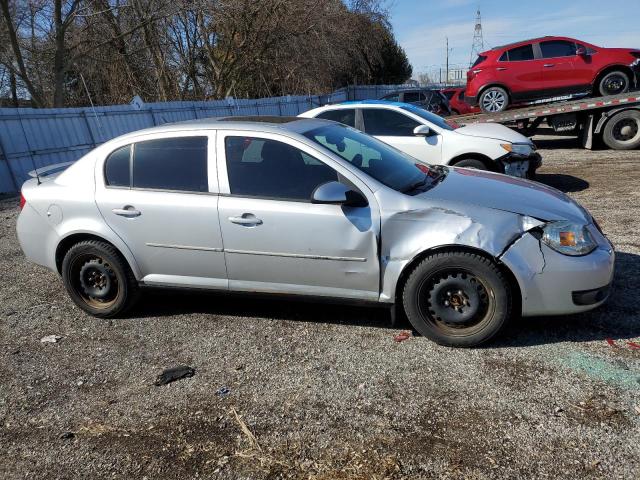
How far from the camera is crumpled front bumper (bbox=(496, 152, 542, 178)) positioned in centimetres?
724

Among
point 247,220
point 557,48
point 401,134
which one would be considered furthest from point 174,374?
point 557,48

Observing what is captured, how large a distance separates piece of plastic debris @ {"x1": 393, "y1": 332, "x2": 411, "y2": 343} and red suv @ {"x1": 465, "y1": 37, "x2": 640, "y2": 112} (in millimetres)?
10160

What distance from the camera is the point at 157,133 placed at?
13.6 ft

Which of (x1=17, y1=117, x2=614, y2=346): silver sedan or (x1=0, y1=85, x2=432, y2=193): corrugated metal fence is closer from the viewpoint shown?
(x1=17, y1=117, x2=614, y2=346): silver sedan

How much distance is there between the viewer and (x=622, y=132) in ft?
37.4

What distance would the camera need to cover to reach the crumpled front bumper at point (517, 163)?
7.24m

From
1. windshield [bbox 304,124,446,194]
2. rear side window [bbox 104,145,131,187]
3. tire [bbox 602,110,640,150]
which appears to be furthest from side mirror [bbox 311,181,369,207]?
tire [bbox 602,110,640,150]

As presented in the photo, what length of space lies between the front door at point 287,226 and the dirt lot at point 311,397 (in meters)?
0.45

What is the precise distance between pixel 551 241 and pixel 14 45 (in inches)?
825

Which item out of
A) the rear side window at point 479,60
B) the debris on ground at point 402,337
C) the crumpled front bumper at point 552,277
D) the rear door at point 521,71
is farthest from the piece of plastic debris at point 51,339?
the rear side window at point 479,60

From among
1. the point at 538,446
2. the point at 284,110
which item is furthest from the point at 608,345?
the point at 284,110

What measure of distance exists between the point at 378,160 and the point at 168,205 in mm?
1681

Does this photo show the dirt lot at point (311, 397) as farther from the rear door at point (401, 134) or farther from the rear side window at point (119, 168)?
the rear door at point (401, 134)

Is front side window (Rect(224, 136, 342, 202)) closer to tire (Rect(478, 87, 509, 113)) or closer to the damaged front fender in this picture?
the damaged front fender
